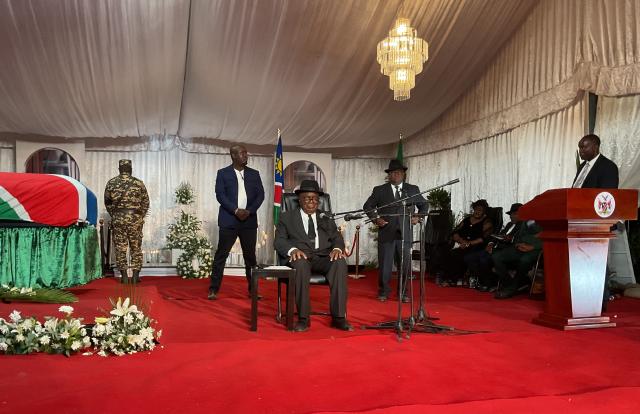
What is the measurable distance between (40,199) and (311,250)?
256cm

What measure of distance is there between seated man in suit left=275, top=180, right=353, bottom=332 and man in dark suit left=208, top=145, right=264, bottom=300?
3.94ft

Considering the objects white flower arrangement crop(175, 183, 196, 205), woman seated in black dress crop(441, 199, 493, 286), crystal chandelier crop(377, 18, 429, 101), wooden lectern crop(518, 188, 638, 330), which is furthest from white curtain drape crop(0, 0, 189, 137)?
wooden lectern crop(518, 188, 638, 330)

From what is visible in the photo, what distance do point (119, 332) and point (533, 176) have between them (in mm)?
6077

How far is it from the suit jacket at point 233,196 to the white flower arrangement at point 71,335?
2.52m

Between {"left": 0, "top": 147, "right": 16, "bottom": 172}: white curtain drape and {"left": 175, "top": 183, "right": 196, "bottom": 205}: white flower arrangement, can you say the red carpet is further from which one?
{"left": 0, "top": 147, "right": 16, "bottom": 172}: white curtain drape

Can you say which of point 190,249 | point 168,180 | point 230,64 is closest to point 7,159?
point 168,180

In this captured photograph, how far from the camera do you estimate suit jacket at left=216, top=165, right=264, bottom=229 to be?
566cm

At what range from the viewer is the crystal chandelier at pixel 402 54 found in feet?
19.3

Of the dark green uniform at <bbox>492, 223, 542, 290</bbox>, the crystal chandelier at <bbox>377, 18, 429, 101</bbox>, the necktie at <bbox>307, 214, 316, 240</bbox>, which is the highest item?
the crystal chandelier at <bbox>377, 18, 429, 101</bbox>

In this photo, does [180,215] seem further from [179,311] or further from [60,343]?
[60,343]

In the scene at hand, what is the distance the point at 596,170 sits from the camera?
4.82m

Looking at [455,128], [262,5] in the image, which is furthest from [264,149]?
[262,5]

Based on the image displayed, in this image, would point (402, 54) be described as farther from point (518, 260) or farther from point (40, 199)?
point (40, 199)

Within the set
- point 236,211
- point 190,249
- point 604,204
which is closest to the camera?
point 604,204
